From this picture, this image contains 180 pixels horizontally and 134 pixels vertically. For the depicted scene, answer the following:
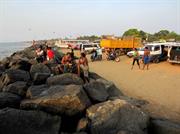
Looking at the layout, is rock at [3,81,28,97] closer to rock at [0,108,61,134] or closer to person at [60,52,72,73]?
rock at [0,108,61,134]

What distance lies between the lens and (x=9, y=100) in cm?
814

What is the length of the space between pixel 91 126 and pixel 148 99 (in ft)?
14.4

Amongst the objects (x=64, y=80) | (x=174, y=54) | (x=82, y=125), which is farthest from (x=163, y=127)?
(x=174, y=54)

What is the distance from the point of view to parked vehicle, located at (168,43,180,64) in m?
19.6

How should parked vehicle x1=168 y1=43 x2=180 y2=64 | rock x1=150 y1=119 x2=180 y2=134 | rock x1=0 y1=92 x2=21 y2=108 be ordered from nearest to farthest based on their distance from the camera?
rock x1=150 y1=119 x2=180 y2=134 < rock x1=0 y1=92 x2=21 y2=108 < parked vehicle x1=168 y1=43 x2=180 y2=64

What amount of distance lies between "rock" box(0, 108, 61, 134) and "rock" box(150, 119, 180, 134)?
2.69 m

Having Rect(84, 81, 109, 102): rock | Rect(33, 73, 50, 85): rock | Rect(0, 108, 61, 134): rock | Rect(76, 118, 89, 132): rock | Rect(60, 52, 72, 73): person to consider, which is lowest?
Rect(76, 118, 89, 132): rock

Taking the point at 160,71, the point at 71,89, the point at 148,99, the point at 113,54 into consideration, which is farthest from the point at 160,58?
the point at 71,89

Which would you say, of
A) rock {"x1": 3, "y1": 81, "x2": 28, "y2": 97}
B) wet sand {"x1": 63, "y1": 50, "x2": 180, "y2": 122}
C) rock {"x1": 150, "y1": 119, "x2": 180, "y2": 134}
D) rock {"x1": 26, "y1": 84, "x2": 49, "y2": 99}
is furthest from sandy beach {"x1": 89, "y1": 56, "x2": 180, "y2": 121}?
rock {"x1": 3, "y1": 81, "x2": 28, "y2": 97}

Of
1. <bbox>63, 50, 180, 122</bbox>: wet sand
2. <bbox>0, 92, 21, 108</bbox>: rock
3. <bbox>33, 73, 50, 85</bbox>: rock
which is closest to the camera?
<bbox>0, 92, 21, 108</bbox>: rock

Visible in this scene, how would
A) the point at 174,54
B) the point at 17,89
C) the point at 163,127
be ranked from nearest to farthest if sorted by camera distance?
the point at 163,127
the point at 17,89
the point at 174,54

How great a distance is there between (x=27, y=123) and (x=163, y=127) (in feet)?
12.1

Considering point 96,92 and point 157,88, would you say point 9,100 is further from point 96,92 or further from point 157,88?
point 157,88

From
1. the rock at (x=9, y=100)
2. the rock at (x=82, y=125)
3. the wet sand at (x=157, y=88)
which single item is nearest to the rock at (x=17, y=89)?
the rock at (x=9, y=100)
